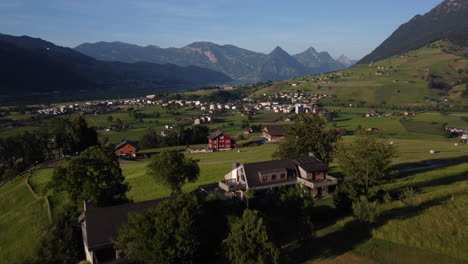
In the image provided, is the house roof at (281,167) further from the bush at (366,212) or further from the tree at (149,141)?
the tree at (149,141)

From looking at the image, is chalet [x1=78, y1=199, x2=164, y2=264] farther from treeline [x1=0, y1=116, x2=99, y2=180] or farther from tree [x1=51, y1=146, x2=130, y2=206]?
treeline [x1=0, y1=116, x2=99, y2=180]

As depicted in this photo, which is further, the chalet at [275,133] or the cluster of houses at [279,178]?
the chalet at [275,133]

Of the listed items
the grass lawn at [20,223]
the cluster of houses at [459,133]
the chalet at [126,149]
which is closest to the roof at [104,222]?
the grass lawn at [20,223]

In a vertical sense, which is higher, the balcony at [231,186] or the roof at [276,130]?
the balcony at [231,186]

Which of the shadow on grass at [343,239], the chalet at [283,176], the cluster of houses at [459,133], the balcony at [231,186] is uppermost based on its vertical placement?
the chalet at [283,176]

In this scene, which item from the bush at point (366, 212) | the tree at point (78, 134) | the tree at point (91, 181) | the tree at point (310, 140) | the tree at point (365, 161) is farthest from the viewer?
the tree at point (78, 134)

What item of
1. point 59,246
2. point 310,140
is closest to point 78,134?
point 59,246

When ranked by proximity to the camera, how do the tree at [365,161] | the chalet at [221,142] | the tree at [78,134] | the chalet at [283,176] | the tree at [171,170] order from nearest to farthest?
the tree at [365,161], the tree at [171,170], the chalet at [283,176], the tree at [78,134], the chalet at [221,142]
